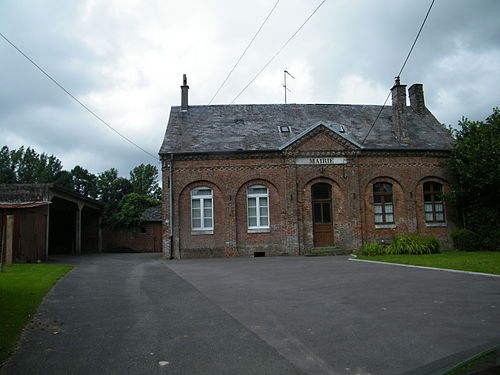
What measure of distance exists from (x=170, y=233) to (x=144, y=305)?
1197cm

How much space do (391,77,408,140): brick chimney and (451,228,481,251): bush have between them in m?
5.67

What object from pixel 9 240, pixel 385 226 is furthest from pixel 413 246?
pixel 9 240

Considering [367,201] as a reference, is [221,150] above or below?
above

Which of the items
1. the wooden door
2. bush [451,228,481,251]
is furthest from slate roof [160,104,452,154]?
bush [451,228,481,251]

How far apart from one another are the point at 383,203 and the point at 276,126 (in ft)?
23.2

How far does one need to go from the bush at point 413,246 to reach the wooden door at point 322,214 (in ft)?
10.0

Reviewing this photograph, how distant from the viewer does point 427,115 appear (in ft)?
81.5

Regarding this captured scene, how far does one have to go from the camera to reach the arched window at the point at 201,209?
65.6 ft

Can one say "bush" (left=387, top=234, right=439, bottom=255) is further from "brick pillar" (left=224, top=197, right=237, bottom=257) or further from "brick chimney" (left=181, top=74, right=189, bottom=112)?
"brick chimney" (left=181, top=74, right=189, bottom=112)

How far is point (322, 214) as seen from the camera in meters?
20.5

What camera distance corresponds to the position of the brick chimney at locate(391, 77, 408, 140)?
22.1 metres

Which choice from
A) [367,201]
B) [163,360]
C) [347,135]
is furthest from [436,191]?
[163,360]

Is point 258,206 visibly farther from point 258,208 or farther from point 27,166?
point 27,166

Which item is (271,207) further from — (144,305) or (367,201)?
(144,305)
